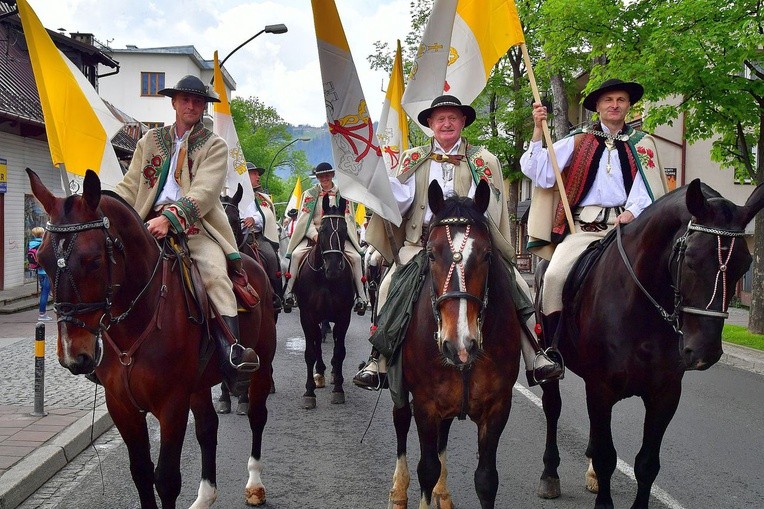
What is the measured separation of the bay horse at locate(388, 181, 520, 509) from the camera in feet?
14.1

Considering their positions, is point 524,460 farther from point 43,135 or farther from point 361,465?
point 43,135

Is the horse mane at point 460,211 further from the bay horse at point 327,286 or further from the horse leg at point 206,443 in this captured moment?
the bay horse at point 327,286

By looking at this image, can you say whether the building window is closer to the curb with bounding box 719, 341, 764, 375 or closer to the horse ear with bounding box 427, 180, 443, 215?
the curb with bounding box 719, 341, 764, 375

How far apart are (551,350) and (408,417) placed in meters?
1.15

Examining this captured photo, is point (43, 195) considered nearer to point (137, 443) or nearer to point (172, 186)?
point (172, 186)

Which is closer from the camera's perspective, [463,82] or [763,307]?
[463,82]

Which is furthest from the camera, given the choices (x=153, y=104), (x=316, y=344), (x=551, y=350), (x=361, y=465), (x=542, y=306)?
(x=153, y=104)

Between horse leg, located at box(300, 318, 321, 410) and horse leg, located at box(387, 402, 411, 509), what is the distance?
368 cm

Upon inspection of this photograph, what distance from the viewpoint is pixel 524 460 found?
273 inches

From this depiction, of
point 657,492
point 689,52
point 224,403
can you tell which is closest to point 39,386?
point 224,403

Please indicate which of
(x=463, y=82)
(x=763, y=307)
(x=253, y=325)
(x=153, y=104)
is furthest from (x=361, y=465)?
(x=153, y=104)

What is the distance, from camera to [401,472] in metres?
5.59

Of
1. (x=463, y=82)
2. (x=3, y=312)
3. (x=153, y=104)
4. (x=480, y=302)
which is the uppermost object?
(x=153, y=104)

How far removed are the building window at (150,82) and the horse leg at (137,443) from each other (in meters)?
68.8
